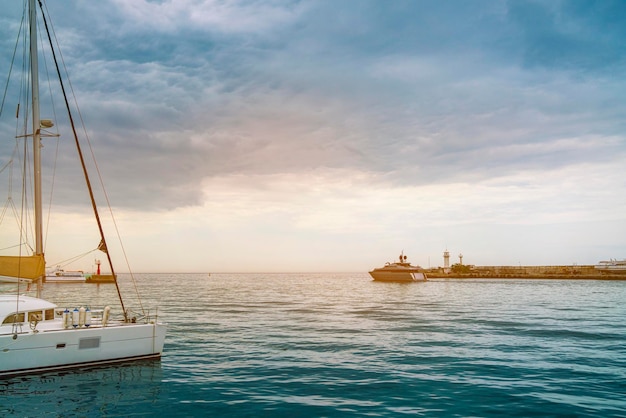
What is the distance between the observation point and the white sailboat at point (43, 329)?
18.5 metres

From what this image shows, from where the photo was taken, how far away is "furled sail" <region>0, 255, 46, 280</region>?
20547 millimetres

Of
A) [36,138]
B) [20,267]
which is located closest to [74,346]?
[20,267]

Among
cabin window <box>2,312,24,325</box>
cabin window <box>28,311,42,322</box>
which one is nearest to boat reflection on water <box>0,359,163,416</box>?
cabin window <box>2,312,24,325</box>

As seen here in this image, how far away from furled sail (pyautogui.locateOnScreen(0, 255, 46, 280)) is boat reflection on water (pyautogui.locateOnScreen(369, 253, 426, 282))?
127557 millimetres

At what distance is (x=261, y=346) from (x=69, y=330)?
36.7 ft

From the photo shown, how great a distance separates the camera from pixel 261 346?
2702 centimetres

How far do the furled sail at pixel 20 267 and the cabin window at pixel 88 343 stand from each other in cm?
406

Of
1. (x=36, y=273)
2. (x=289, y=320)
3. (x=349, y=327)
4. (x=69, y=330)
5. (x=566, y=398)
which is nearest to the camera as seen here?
(x=566, y=398)

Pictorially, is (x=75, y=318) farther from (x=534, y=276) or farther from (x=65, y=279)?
(x=534, y=276)

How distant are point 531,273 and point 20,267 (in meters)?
181

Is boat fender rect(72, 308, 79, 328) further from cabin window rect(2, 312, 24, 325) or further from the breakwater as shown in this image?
the breakwater

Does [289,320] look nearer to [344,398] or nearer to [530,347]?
[530,347]

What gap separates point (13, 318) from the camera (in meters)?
19.3

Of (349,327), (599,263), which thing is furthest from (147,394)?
Answer: (599,263)
